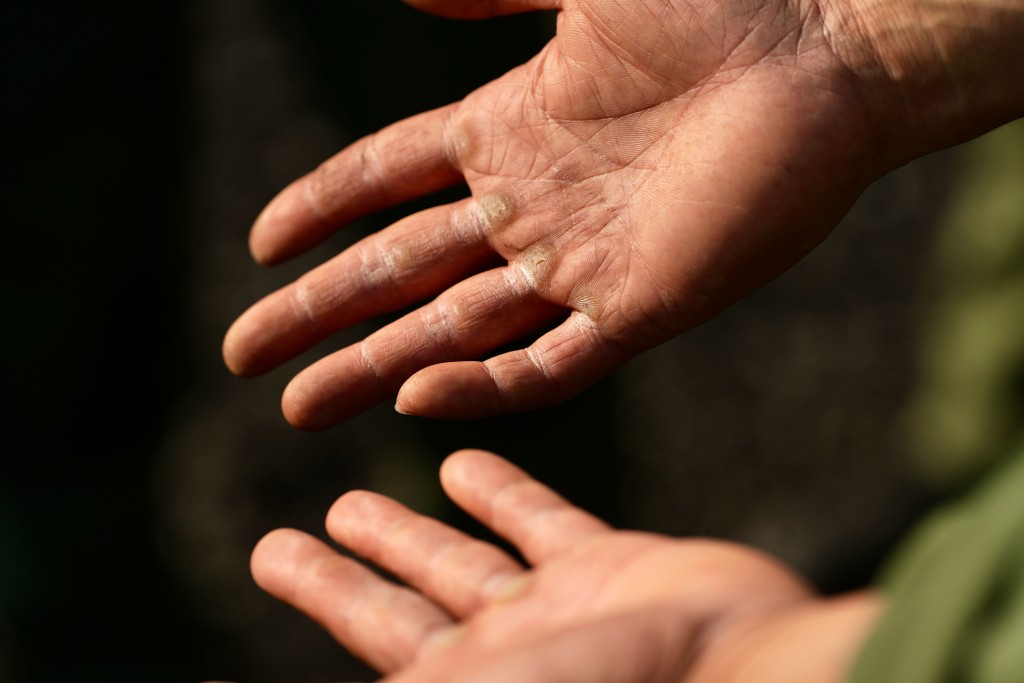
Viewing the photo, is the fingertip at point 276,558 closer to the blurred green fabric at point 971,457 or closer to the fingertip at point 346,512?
the fingertip at point 346,512

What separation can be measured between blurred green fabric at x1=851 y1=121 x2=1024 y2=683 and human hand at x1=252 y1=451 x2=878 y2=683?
Result: 0.25 ft

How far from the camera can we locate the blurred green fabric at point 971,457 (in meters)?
0.70

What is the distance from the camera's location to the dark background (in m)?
2.08

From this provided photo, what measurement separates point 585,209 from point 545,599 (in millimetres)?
676

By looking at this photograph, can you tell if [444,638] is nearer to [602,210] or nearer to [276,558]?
[276,558]

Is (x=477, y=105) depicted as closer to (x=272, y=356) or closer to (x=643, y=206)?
(x=643, y=206)

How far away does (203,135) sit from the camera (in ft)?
7.66


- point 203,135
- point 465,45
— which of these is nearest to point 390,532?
point 465,45

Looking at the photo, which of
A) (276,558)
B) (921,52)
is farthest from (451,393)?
(921,52)

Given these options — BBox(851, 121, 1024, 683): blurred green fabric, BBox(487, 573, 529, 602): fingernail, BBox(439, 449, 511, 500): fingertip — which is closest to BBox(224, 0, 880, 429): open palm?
BBox(439, 449, 511, 500): fingertip

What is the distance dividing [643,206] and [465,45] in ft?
3.06

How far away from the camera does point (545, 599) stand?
3.27ft

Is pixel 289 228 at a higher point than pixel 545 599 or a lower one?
higher

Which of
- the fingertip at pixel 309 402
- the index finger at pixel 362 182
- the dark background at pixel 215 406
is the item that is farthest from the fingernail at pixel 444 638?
the dark background at pixel 215 406
